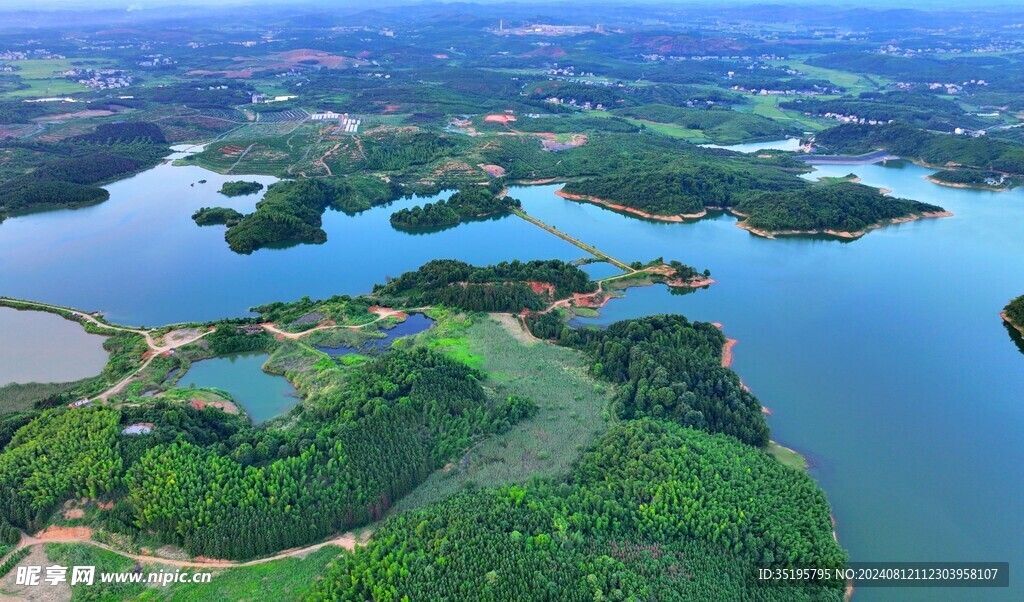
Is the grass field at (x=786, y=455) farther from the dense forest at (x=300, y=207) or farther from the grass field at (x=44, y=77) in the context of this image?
the grass field at (x=44, y=77)

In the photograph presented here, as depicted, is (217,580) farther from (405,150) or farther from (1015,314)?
(405,150)

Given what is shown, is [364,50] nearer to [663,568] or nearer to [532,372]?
[532,372]

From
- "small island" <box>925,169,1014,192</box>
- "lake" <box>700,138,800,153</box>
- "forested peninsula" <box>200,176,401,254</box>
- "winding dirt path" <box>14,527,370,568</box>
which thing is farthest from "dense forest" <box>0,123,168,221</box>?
"small island" <box>925,169,1014,192</box>

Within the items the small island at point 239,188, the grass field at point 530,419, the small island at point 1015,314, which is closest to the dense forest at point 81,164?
the small island at point 239,188

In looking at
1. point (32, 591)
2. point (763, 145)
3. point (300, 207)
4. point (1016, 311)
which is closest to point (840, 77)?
point (763, 145)

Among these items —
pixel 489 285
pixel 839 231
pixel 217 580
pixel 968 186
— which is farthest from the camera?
pixel 968 186

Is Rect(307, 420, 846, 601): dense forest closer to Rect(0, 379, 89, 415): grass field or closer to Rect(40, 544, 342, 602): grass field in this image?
Rect(40, 544, 342, 602): grass field

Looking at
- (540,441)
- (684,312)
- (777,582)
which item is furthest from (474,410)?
(684,312)
